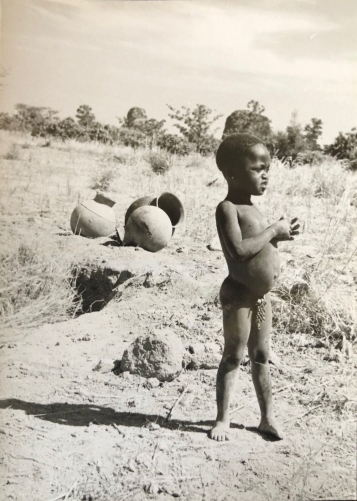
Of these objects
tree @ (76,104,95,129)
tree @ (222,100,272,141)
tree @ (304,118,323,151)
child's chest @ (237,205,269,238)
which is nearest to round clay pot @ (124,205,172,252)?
tree @ (304,118,323,151)

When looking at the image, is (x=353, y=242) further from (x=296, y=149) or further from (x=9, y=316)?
(x=296, y=149)

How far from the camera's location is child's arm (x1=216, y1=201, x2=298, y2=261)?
2.16m

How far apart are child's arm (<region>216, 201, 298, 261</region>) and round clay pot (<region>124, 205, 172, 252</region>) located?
387cm

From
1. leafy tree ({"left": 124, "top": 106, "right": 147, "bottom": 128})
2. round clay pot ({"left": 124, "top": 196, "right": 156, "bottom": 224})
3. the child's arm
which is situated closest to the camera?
the child's arm

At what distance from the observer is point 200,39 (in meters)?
3.14

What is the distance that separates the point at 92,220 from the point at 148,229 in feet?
2.99

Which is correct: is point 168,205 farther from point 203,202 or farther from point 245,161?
point 245,161

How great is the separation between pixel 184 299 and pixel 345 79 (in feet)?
7.55

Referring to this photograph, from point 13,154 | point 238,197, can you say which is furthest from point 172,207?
point 238,197

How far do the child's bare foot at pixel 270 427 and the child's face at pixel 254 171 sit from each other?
120 cm

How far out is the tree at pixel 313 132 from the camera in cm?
735

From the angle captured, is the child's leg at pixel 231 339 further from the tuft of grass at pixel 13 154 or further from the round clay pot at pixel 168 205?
the tuft of grass at pixel 13 154

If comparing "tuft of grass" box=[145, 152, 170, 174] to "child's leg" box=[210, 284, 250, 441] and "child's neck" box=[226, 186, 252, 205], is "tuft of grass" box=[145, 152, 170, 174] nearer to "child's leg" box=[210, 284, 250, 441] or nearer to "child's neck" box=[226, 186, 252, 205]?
"child's neck" box=[226, 186, 252, 205]

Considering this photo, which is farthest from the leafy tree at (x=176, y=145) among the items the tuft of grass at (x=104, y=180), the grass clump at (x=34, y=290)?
the grass clump at (x=34, y=290)
